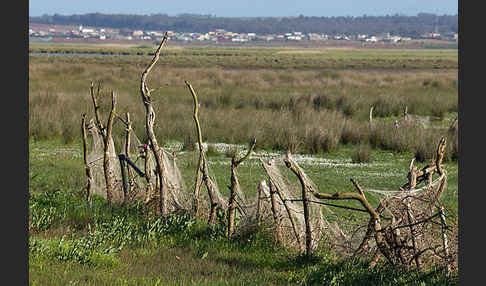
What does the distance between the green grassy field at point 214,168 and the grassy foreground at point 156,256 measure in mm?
13

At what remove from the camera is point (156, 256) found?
5.67m

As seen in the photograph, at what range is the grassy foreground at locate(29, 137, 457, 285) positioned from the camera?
494 centimetres

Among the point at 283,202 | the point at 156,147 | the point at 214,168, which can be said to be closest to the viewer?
the point at 283,202

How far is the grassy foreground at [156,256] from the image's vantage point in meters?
4.94

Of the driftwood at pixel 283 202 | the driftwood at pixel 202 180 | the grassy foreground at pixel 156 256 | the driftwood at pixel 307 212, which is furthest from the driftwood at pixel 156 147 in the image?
the driftwood at pixel 307 212

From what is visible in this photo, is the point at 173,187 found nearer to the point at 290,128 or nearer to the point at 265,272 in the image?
the point at 265,272

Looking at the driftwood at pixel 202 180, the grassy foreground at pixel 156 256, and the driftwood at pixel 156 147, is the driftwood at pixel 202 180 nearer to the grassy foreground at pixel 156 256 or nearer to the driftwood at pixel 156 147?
the grassy foreground at pixel 156 256

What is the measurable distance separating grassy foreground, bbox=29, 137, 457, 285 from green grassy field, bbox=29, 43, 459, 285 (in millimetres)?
13

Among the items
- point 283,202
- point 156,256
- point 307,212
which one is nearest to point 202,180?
point 283,202

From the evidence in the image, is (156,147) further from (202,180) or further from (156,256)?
(156,256)

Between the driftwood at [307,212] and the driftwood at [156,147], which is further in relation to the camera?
the driftwood at [156,147]

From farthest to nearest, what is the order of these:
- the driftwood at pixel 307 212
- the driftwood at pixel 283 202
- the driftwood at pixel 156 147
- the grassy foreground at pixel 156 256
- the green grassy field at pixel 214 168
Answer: the driftwood at pixel 156 147
the driftwood at pixel 283 202
the driftwood at pixel 307 212
the green grassy field at pixel 214 168
the grassy foreground at pixel 156 256

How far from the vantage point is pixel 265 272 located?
17.5 ft

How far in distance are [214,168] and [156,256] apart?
745 cm
